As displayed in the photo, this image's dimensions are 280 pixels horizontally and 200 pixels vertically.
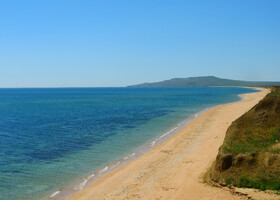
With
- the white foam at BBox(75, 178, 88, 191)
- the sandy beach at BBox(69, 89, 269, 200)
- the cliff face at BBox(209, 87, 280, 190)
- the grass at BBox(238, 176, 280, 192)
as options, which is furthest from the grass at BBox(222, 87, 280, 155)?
the white foam at BBox(75, 178, 88, 191)

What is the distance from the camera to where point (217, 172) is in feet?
45.6

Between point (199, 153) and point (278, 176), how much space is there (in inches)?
340

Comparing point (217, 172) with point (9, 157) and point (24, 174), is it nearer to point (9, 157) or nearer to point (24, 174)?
point (24, 174)

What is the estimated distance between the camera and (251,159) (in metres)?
13.6

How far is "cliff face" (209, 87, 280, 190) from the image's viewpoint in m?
12.6

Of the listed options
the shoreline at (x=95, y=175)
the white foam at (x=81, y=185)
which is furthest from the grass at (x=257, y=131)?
the white foam at (x=81, y=185)

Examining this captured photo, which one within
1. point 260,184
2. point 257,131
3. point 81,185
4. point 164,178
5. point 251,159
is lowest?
point 81,185

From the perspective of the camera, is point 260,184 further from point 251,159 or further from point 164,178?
point 164,178

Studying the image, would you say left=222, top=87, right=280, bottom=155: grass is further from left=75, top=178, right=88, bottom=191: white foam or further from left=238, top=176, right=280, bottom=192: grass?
left=75, top=178, right=88, bottom=191: white foam

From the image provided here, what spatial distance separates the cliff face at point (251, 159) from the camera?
1263 cm

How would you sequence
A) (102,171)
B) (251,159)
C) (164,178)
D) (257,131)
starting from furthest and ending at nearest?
(102,171), (257,131), (164,178), (251,159)

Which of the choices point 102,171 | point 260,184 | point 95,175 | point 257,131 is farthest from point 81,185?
point 257,131

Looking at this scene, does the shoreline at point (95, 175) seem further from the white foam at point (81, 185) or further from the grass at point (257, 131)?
the grass at point (257, 131)

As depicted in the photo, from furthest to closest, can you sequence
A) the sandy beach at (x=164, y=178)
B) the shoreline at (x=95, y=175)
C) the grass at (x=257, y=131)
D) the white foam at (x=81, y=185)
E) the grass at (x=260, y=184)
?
1. the white foam at (x=81, y=185)
2. the grass at (x=257, y=131)
3. the shoreline at (x=95, y=175)
4. the sandy beach at (x=164, y=178)
5. the grass at (x=260, y=184)
